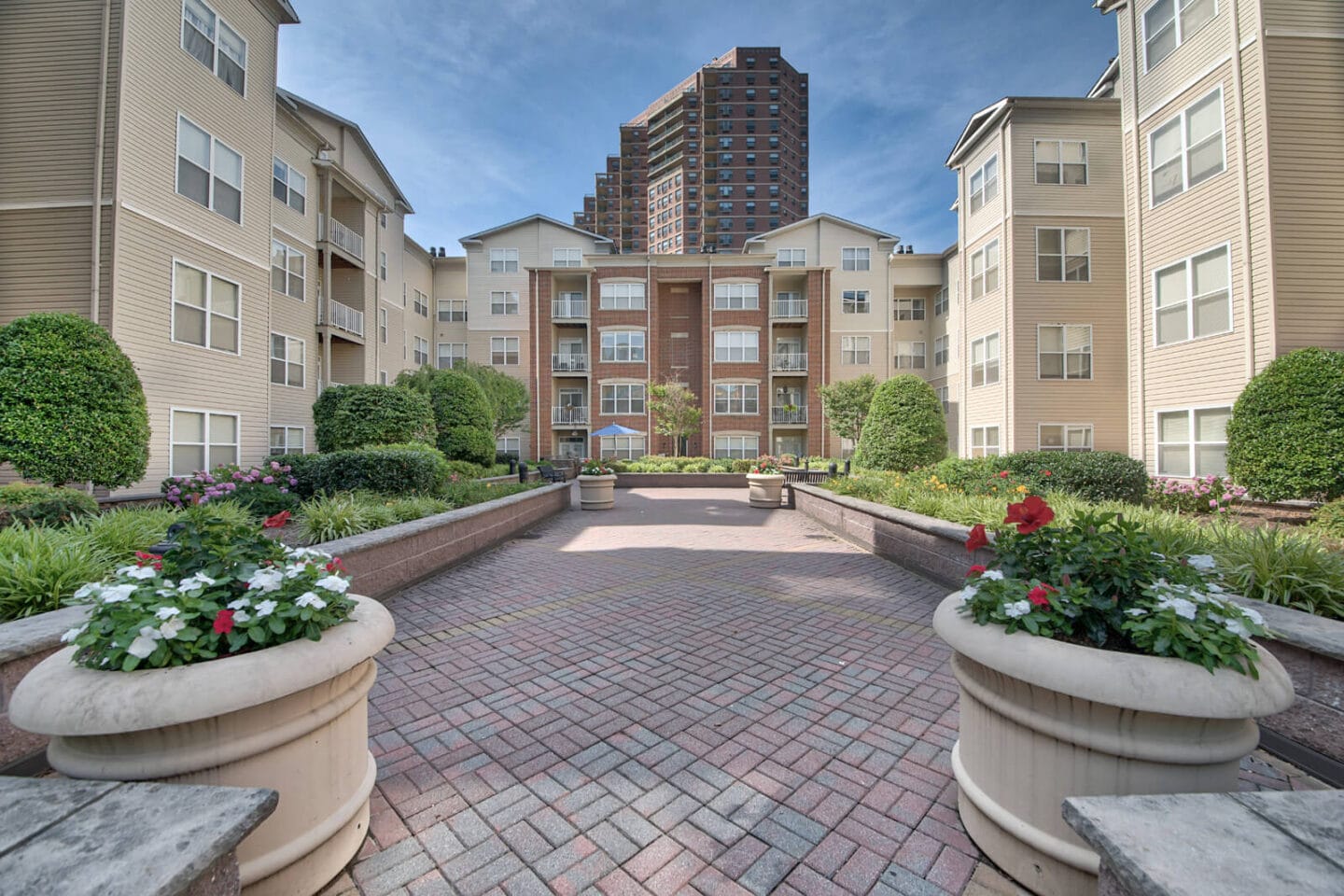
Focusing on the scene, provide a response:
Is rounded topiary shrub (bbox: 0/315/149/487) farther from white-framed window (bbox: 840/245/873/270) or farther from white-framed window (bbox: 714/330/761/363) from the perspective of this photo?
white-framed window (bbox: 840/245/873/270)

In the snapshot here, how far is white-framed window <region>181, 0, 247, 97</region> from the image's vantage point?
12.0 meters

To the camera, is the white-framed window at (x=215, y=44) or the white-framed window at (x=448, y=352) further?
the white-framed window at (x=448, y=352)

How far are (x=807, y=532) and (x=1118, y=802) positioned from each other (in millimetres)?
9115

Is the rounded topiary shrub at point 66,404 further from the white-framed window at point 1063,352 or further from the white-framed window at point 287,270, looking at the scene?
the white-framed window at point 1063,352

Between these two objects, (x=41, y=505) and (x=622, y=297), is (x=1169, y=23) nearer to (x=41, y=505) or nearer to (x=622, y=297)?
(x=41, y=505)

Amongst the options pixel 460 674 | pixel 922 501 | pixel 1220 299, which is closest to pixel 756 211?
pixel 1220 299

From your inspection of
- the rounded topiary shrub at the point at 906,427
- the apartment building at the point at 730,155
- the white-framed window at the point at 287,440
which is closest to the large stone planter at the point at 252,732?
the rounded topiary shrub at the point at 906,427

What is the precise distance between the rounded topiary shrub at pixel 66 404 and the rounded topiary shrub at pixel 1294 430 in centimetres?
1919

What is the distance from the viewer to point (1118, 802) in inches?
62.6

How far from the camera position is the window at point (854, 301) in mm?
31453

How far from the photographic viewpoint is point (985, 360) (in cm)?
1839

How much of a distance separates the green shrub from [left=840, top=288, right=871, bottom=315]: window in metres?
31.6

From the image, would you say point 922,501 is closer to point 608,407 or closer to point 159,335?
point 159,335

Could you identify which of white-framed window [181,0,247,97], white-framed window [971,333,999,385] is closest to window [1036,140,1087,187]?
white-framed window [971,333,999,385]
